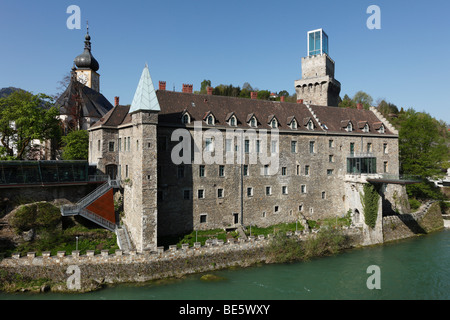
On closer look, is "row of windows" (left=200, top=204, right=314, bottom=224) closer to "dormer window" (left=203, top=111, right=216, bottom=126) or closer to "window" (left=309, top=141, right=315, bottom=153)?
"window" (left=309, top=141, right=315, bottom=153)

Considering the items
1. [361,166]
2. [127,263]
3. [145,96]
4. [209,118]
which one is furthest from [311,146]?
[127,263]

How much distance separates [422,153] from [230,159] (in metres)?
30.5

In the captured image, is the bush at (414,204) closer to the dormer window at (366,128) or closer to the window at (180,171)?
the dormer window at (366,128)

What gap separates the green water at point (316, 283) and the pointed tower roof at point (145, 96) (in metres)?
14.6

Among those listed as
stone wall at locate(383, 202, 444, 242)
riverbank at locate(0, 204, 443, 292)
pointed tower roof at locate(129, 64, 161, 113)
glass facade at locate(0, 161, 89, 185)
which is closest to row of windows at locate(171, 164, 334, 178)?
pointed tower roof at locate(129, 64, 161, 113)

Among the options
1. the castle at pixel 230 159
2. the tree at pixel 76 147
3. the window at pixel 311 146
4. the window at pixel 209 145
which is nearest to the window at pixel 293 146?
the castle at pixel 230 159

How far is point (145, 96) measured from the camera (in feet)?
93.1

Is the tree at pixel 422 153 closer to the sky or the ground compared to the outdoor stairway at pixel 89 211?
closer to the sky

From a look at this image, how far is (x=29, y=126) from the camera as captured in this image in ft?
108

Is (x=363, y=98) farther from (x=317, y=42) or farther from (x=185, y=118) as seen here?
(x=185, y=118)

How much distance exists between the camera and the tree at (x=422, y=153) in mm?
45250

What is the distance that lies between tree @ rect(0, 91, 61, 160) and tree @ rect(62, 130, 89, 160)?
9.52 ft
